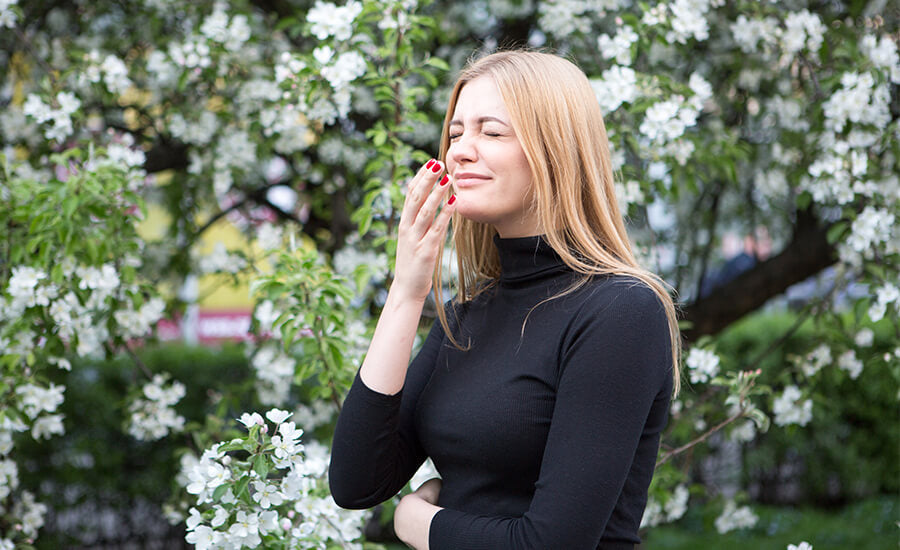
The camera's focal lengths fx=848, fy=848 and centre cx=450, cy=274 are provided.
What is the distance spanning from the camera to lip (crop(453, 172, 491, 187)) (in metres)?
1.55

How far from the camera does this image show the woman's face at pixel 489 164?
1537 mm

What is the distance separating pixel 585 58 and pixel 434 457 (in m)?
2.18

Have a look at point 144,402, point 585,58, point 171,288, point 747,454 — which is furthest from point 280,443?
point 747,454

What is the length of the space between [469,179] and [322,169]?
217 cm

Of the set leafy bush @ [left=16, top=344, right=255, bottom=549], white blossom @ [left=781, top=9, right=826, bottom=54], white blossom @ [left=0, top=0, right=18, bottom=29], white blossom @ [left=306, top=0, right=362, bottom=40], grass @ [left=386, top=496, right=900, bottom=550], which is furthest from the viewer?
grass @ [left=386, top=496, right=900, bottom=550]

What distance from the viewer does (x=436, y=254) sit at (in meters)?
1.56

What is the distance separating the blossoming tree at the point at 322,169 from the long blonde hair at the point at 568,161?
69 cm

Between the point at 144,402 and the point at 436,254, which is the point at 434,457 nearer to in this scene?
the point at 436,254

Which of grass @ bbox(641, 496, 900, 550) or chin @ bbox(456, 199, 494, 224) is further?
grass @ bbox(641, 496, 900, 550)

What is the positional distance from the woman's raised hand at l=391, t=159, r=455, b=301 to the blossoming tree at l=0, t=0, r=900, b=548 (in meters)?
0.42

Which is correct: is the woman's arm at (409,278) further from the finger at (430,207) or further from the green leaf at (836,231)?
the green leaf at (836,231)

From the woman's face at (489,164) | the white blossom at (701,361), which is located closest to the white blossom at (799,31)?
the white blossom at (701,361)

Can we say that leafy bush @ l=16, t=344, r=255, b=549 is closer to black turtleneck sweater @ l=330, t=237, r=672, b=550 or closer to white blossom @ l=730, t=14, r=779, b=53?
white blossom @ l=730, t=14, r=779, b=53

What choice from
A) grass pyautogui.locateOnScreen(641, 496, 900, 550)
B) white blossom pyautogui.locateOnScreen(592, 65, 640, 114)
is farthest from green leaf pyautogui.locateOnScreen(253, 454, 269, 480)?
grass pyautogui.locateOnScreen(641, 496, 900, 550)
